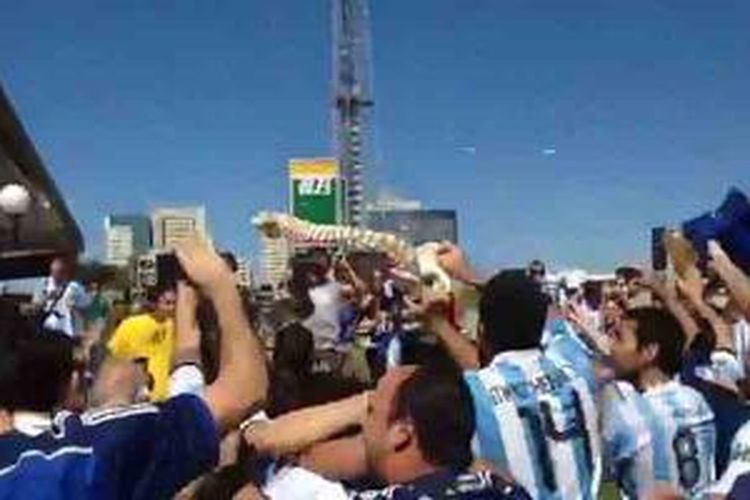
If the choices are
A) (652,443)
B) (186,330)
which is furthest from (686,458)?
(186,330)

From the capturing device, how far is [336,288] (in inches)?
595

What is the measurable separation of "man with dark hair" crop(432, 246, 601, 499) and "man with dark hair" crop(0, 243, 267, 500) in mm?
1317

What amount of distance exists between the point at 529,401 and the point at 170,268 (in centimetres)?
144

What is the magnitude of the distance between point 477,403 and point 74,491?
179 cm

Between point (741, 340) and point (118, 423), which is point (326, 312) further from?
point (118, 423)

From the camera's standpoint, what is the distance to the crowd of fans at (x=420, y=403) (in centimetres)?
425

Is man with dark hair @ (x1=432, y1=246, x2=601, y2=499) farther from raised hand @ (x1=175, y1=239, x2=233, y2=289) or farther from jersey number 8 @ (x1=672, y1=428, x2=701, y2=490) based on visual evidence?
raised hand @ (x1=175, y1=239, x2=233, y2=289)

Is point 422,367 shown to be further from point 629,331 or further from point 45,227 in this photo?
point 45,227

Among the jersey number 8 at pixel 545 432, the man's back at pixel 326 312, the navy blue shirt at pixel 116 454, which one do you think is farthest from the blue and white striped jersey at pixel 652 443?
the man's back at pixel 326 312

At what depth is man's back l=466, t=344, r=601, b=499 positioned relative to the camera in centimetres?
561

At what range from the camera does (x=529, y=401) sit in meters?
5.68

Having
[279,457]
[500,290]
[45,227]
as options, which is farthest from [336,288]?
[279,457]

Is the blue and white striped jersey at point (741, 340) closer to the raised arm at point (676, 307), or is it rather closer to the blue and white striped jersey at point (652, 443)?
the raised arm at point (676, 307)

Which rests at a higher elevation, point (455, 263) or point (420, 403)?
point (455, 263)
